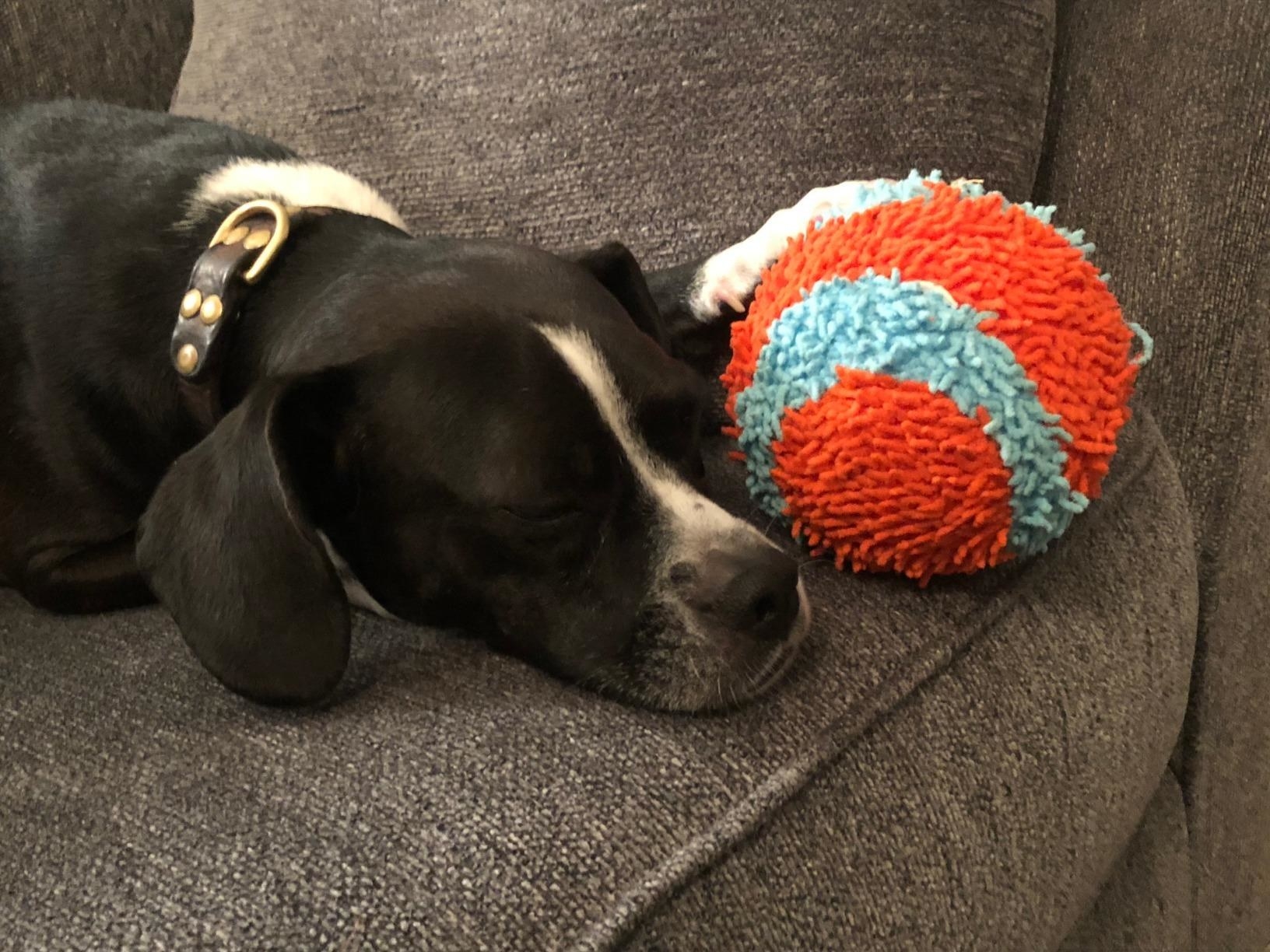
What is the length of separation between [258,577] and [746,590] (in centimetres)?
40

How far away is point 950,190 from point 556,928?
69 centimetres

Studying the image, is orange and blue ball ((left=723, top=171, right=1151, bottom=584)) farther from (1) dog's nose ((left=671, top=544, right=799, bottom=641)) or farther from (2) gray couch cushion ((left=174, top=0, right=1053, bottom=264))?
(2) gray couch cushion ((left=174, top=0, right=1053, bottom=264))

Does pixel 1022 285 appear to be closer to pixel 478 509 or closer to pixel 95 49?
pixel 478 509

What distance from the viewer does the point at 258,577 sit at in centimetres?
86

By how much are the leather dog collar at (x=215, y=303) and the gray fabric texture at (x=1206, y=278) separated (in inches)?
38.5

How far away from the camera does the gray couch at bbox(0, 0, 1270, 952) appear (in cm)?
69

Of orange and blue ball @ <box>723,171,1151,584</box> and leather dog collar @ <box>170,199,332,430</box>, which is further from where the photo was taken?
leather dog collar @ <box>170,199,332,430</box>

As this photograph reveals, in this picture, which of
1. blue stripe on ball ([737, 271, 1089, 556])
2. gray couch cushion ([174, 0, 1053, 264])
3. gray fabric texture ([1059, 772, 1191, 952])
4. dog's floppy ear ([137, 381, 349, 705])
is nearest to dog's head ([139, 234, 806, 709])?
dog's floppy ear ([137, 381, 349, 705])

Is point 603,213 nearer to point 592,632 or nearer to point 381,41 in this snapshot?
point 381,41

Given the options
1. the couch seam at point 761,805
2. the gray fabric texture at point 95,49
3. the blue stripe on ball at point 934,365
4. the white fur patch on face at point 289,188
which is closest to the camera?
the couch seam at point 761,805

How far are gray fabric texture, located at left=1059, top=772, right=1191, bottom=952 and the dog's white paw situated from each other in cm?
77

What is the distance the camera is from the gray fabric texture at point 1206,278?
47.5 inches

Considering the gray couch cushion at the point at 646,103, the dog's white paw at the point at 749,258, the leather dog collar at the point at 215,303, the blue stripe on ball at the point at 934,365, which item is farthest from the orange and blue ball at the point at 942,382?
the leather dog collar at the point at 215,303

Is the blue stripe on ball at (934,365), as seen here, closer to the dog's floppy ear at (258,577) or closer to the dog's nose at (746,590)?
the dog's nose at (746,590)
